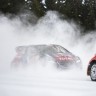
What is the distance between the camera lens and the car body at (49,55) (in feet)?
61.5

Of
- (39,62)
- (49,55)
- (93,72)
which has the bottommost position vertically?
(93,72)

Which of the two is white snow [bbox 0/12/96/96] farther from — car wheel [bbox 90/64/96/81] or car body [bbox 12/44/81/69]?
car body [bbox 12/44/81/69]

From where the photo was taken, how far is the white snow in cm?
1187

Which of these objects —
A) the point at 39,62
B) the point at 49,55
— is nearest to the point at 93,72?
the point at 49,55

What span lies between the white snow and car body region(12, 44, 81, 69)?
320 mm

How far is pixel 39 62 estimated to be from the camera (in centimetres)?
1941

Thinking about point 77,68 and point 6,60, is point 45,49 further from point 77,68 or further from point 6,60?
point 6,60

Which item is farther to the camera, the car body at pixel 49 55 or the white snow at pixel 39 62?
the car body at pixel 49 55

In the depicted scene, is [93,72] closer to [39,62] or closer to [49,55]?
[49,55]

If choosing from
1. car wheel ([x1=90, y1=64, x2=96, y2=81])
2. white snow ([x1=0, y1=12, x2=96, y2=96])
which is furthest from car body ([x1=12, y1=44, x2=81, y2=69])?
car wheel ([x1=90, y1=64, x2=96, y2=81])

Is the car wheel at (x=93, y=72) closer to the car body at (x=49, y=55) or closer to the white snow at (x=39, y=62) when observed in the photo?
the white snow at (x=39, y=62)

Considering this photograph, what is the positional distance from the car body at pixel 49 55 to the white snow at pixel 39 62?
32cm

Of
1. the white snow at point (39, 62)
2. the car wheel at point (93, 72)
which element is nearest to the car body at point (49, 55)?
the white snow at point (39, 62)

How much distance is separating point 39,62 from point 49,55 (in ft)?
1.92
